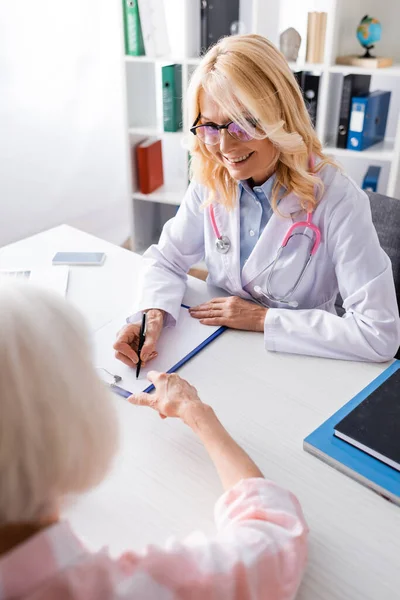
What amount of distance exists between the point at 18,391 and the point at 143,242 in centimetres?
282

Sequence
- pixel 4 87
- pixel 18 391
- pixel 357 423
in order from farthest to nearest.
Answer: pixel 4 87
pixel 357 423
pixel 18 391

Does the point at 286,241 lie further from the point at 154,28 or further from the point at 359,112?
the point at 154,28

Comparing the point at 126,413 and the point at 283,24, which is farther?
the point at 283,24

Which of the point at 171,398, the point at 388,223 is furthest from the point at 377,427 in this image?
the point at 388,223

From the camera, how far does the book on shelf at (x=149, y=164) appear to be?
2963mm

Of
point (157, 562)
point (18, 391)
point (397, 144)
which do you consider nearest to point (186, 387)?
point (157, 562)

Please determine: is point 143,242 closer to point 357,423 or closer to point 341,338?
point 341,338

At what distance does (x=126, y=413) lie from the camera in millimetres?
1085

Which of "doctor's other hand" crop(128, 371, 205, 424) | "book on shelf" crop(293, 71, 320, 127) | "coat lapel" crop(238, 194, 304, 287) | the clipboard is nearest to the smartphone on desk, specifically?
the clipboard

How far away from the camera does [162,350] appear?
1270 mm

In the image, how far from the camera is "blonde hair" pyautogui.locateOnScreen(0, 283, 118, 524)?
504 mm

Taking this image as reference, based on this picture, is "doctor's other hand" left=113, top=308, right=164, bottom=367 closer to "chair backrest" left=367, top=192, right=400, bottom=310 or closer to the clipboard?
the clipboard

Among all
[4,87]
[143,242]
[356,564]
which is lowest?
[143,242]

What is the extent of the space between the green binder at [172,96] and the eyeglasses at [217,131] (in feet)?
4.73
